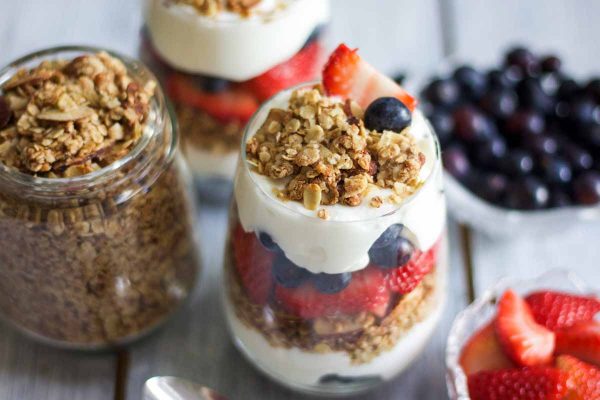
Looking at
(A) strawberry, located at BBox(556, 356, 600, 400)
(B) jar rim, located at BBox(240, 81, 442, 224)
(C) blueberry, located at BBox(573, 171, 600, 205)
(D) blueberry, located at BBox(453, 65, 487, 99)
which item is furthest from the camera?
(D) blueberry, located at BBox(453, 65, 487, 99)

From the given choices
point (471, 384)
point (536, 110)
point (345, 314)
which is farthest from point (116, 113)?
point (536, 110)

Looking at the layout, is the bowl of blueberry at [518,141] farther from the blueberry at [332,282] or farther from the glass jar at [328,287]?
the blueberry at [332,282]

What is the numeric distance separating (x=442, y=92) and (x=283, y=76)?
287 millimetres

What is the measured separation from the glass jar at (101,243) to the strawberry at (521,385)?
376 mm

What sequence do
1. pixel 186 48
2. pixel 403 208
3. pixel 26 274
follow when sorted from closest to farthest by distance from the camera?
pixel 403 208 → pixel 26 274 → pixel 186 48

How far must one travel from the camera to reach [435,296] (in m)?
0.92

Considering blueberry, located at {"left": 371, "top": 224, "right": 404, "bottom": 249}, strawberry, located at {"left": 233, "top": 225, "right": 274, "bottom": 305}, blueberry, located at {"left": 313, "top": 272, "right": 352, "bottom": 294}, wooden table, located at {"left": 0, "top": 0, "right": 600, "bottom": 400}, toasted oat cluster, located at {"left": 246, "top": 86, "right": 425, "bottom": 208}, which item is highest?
toasted oat cluster, located at {"left": 246, "top": 86, "right": 425, "bottom": 208}

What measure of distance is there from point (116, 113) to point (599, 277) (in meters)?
0.69

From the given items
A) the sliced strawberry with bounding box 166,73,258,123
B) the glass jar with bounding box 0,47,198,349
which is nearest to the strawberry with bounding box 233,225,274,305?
the glass jar with bounding box 0,47,198,349

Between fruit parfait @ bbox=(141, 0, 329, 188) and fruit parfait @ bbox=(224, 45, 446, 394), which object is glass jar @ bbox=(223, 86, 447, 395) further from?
fruit parfait @ bbox=(141, 0, 329, 188)

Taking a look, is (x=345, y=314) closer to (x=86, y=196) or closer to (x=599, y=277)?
(x=86, y=196)

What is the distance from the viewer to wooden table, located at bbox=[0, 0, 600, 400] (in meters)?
1.02

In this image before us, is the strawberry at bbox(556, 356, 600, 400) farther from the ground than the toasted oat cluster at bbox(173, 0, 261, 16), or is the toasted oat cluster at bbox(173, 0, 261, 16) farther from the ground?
the toasted oat cluster at bbox(173, 0, 261, 16)

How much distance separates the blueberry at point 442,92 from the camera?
121 cm
